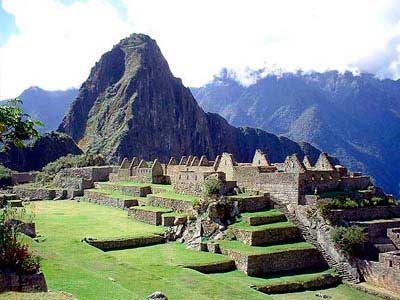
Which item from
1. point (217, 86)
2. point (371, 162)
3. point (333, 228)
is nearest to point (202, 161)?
point (333, 228)

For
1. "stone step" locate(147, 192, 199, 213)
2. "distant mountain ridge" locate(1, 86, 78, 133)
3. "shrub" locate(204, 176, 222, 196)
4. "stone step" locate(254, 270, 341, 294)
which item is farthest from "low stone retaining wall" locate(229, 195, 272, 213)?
"distant mountain ridge" locate(1, 86, 78, 133)

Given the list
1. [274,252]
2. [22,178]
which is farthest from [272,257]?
[22,178]

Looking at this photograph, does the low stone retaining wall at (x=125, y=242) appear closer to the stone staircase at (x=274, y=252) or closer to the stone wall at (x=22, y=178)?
the stone staircase at (x=274, y=252)

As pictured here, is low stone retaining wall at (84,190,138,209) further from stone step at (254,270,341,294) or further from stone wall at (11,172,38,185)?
stone wall at (11,172,38,185)

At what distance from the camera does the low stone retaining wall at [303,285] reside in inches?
858

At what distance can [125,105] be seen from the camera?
152 m

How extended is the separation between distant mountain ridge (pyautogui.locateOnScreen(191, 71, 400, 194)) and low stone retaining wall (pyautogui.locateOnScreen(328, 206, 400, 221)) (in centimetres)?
6144

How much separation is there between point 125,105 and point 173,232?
12622 centimetres

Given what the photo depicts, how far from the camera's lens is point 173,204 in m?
32.7

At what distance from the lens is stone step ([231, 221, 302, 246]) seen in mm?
25234

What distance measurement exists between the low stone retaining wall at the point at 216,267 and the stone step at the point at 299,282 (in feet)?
5.78

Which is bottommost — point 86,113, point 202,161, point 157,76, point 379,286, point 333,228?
point 379,286

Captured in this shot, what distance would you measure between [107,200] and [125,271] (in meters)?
23.6

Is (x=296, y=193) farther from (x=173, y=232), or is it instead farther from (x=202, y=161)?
(x=202, y=161)
